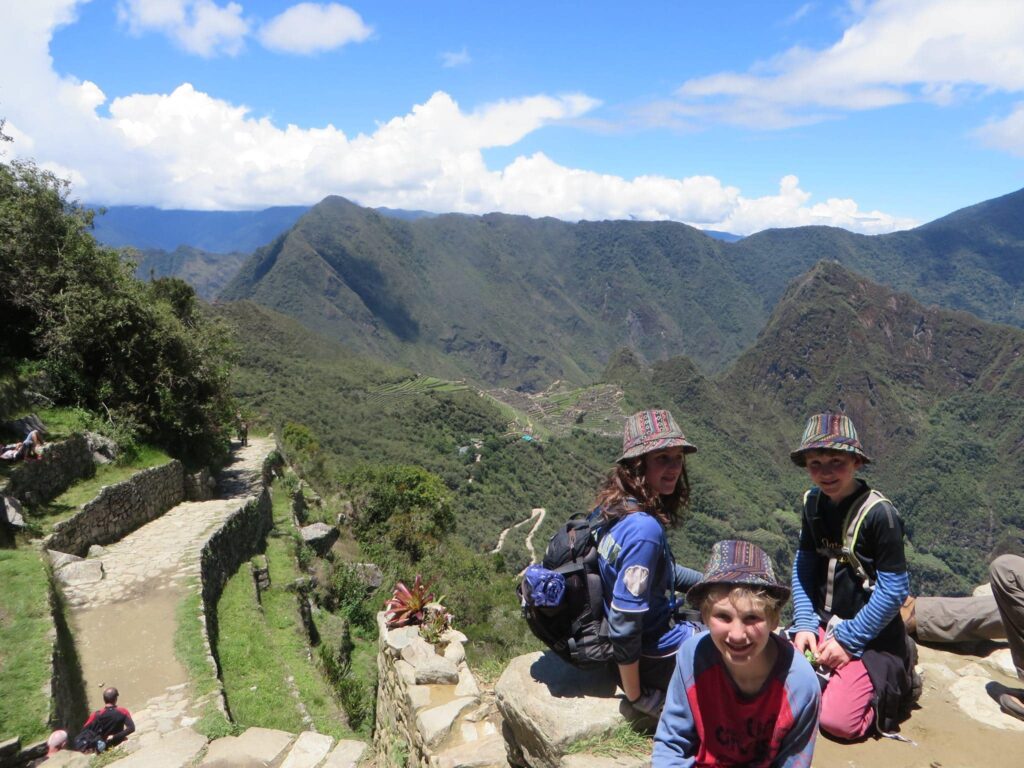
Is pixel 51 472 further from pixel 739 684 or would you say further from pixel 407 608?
pixel 739 684

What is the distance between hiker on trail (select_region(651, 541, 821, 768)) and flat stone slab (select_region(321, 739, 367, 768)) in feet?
12.1

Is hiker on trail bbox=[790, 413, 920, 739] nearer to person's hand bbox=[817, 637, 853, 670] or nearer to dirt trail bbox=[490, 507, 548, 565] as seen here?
person's hand bbox=[817, 637, 853, 670]

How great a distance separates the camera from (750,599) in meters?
2.62

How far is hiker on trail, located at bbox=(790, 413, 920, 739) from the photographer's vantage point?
3635 millimetres

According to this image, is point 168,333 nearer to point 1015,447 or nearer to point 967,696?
point 967,696

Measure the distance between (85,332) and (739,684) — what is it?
15758 mm

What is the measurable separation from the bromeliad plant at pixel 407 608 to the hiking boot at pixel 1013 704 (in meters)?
4.83

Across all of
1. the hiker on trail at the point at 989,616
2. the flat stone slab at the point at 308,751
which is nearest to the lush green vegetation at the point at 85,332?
the flat stone slab at the point at 308,751

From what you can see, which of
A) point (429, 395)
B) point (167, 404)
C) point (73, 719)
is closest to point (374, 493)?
point (167, 404)

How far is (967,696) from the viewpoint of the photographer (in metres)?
4.19

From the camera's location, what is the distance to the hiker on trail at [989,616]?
13.1 ft

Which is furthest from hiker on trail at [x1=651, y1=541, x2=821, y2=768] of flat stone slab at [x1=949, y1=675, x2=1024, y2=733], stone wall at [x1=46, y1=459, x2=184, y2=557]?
stone wall at [x1=46, y1=459, x2=184, y2=557]

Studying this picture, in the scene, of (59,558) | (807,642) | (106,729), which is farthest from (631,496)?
(59,558)

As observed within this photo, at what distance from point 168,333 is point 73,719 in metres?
11.1
